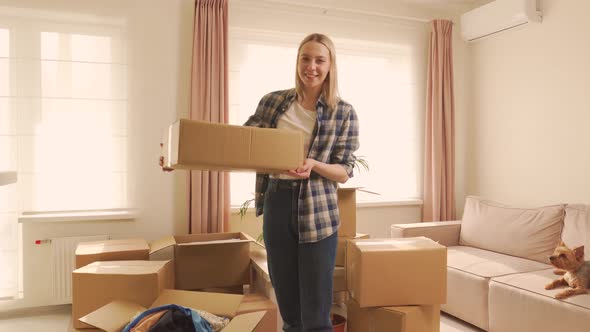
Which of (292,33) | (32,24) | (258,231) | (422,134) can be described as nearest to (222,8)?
(292,33)

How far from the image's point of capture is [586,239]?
8.70 ft

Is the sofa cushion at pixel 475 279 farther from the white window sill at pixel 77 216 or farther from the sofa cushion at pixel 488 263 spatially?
the white window sill at pixel 77 216

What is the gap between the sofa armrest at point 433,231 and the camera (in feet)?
10.7

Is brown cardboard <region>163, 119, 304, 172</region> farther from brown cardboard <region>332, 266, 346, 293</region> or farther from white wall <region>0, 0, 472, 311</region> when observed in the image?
white wall <region>0, 0, 472, 311</region>

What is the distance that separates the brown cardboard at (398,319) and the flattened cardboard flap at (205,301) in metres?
0.59

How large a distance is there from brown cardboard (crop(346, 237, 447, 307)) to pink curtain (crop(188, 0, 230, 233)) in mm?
1412

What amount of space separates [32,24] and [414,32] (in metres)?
2.97

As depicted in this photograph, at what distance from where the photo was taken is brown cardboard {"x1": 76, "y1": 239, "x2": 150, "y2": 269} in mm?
2471

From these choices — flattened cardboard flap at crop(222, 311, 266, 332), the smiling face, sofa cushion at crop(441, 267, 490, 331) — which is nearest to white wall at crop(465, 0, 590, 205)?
sofa cushion at crop(441, 267, 490, 331)

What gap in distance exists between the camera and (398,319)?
1978 millimetres

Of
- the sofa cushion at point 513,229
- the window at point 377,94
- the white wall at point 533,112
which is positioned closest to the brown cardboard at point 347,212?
the window at point 377,94

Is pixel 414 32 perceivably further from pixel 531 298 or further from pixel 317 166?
pixel 317 166

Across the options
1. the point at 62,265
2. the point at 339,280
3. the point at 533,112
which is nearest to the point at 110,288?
the point at 62,265

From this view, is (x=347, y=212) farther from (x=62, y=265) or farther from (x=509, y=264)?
(x=62, y=265)
